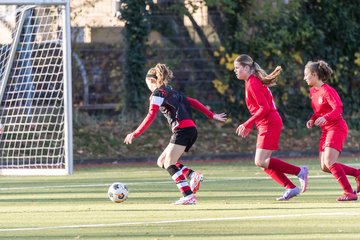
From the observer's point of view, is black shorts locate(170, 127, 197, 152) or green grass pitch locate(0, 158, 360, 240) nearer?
green grass pitch locate(0, 158, 360, 240)

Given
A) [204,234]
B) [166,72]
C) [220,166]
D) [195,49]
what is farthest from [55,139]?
[204,234]

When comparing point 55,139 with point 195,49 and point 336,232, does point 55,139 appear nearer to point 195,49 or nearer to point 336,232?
point 195,49

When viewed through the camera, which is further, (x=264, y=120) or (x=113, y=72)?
(x=113, y=72)

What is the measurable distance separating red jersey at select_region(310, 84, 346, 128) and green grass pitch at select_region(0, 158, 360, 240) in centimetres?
90

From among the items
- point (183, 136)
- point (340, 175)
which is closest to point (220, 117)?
point (183, 136)

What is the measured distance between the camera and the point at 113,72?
24.9 m

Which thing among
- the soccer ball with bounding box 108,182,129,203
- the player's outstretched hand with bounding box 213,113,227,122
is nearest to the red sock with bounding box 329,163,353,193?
the player's outstretched hand with bounding box 213,113,227,122

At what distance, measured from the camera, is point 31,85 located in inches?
802

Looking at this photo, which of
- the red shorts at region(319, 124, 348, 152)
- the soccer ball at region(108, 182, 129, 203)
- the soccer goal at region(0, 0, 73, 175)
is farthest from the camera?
the soccer goal at region(0, 0, 73, 175)

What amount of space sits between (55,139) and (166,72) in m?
8.92

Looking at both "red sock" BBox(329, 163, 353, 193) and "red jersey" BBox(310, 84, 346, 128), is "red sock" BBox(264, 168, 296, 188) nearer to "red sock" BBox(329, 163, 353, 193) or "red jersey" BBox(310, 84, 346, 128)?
"red sock" BBox(329, 163, 353, 193)

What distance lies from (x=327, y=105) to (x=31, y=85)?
8.92 m

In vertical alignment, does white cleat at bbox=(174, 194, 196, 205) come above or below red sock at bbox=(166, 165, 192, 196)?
below

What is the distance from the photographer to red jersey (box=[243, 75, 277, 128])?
40.8 feet
